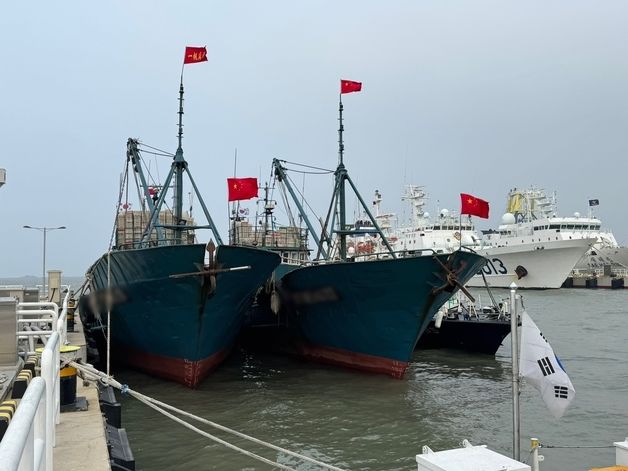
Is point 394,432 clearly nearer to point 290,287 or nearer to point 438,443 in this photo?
point 438,443

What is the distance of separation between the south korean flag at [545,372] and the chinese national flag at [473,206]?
8.05 metres

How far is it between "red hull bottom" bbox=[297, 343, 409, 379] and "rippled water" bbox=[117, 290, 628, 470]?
0.23m

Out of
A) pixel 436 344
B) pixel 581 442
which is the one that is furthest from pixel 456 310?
pixel 581 442

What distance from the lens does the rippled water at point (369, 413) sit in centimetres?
880

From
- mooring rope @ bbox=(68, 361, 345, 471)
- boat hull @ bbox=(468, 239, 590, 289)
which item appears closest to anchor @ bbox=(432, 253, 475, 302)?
mooring rope @ bbox=(68, 361, 345, 471)

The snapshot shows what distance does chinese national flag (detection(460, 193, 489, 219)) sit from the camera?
1355 centimetres

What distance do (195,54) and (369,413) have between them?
10.9 metres

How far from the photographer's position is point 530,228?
187ft

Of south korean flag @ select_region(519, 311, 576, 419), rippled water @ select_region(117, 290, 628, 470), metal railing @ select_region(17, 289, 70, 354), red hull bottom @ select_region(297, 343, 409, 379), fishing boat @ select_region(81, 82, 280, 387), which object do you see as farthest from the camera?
red hull bottom @ select_region(297, 343, 409, 379)

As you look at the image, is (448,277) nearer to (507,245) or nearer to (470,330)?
(470,330)

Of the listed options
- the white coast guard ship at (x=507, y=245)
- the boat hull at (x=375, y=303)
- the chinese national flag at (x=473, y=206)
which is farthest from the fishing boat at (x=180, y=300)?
the white coast guard ship at (x=507, y=245)

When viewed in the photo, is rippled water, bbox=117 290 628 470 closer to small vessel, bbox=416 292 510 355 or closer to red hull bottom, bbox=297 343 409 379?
red hull bottom, bbox=297 343 409 379

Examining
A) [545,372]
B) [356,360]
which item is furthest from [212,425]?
[356,360]

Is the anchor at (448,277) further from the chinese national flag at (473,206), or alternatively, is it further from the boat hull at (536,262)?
the boat hull at (536,262)
